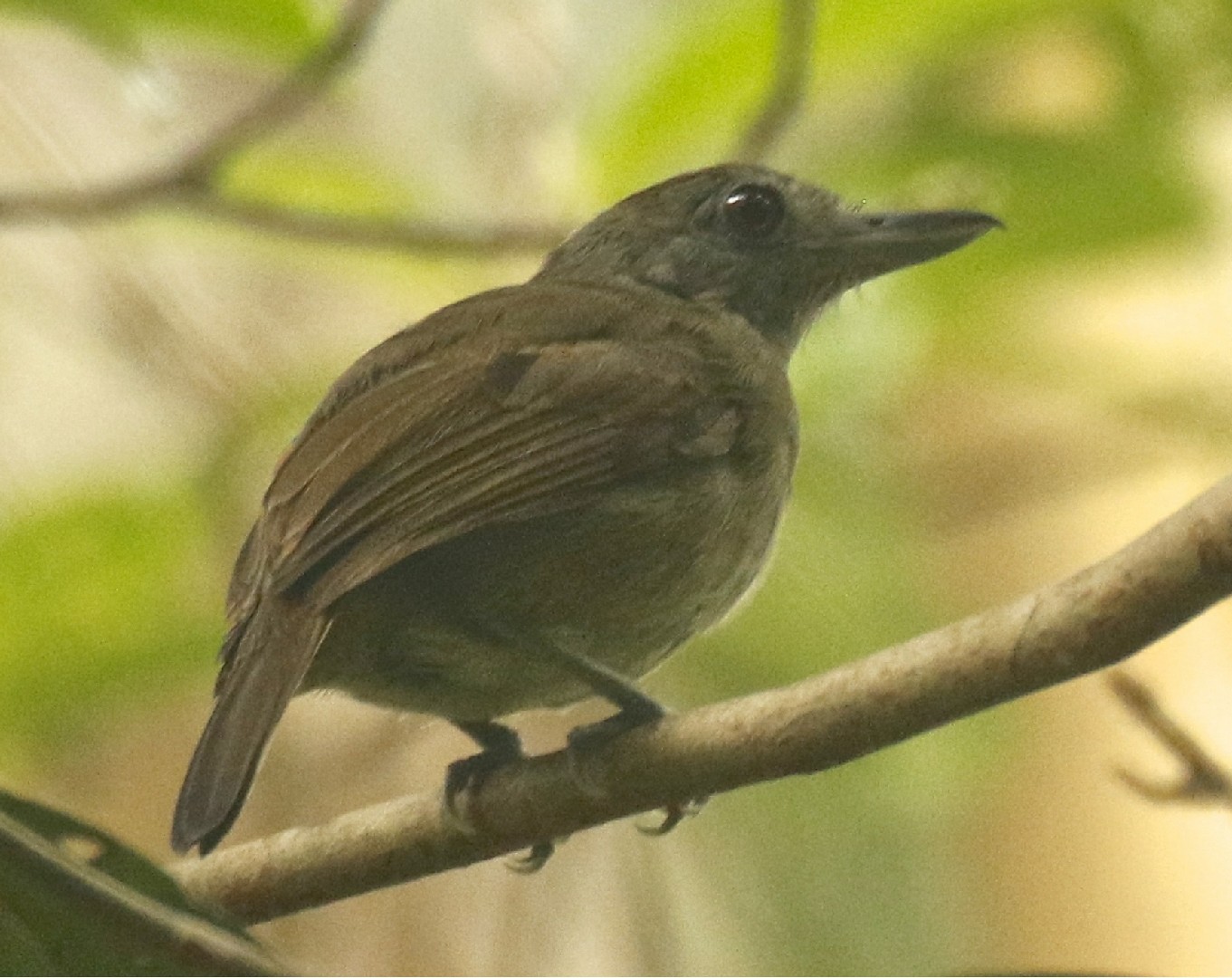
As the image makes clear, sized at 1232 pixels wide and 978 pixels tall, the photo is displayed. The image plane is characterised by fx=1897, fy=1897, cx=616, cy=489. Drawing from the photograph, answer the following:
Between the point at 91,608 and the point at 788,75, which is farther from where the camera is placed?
the point at 91,608

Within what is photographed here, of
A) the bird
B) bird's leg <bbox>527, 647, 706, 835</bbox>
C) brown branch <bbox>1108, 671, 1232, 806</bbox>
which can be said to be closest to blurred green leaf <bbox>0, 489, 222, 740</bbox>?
the bird

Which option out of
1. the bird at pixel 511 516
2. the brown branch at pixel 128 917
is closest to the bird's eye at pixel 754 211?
the bird at pixel 511 516

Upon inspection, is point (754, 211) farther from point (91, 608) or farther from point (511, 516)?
point (91, 608)

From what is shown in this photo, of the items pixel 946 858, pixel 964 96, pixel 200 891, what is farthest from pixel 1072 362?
pixel 200 891

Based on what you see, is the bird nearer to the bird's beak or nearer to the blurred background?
the bird's beak

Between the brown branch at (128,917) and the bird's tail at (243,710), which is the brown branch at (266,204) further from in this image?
the brown branch at (128,917)

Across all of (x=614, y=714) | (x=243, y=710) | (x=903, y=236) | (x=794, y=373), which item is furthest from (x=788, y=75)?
(x=243, y=710)

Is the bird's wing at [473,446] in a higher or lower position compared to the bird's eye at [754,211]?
lower
